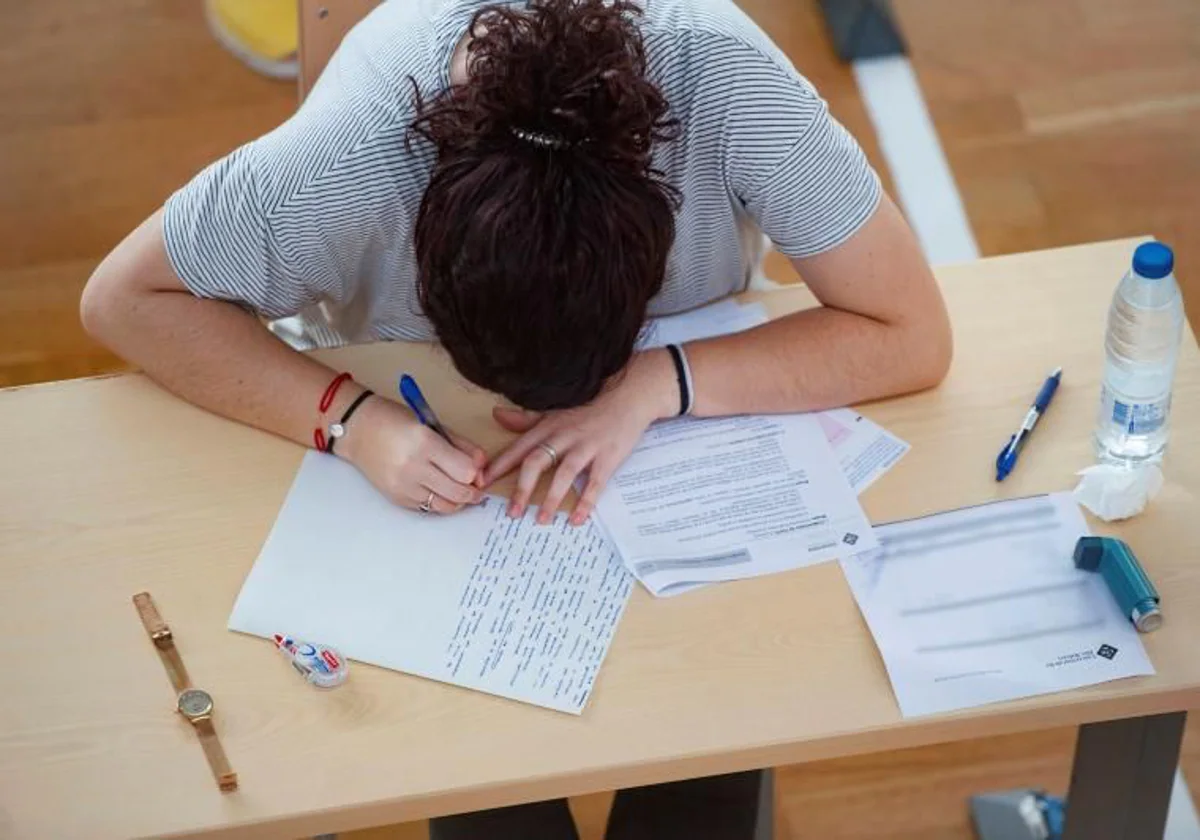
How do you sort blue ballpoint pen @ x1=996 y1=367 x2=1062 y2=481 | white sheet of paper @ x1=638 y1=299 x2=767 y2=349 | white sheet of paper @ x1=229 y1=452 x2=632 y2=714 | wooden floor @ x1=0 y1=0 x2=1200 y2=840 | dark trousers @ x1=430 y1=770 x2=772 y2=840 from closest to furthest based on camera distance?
white sheet of paper @ x1=229 y1=452 x2=632 y2=714 → blue ballpoint pen @ x1=996 y1=367 x2=1062 y2=481 → white sheet of paper @ x1=638 y1=299 x2=767 y2=349 → dark trousers @ x1=430 y1=770 x2=772 y2=840 → wooden floor @ x1=0 y1=0 x2=1200 y2=840

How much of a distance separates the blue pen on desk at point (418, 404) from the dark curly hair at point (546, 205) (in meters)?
0.20

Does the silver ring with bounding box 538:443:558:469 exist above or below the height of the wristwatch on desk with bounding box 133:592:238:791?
above

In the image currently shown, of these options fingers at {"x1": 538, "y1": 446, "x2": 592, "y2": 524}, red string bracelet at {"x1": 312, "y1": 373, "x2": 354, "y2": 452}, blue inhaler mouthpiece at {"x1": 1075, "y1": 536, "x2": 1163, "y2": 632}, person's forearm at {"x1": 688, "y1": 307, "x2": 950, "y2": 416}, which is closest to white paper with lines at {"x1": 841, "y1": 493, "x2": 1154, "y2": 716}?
blue inhaler mouthpiece at {"x1": 1075, "y1": 536, "x2": 1163, "y2": 632}

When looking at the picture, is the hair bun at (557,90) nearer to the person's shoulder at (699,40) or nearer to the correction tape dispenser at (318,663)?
the person's shoulder at (699,40)

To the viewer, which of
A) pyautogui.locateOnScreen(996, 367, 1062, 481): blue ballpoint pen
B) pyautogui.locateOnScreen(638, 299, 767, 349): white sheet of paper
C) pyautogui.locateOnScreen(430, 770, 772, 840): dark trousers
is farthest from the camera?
pyautogui.locateOnScreen(430, 770, 772, 840): dark trousers

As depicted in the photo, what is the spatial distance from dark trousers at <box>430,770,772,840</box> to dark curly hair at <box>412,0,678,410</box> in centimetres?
62

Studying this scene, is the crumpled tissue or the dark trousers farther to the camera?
the dark trousers

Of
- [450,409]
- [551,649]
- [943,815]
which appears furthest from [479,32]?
[943,815]

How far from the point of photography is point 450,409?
1.64 m

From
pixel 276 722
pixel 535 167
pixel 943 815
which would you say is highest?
pixel 535 167

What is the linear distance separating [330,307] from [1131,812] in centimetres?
97

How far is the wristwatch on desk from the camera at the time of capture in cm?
138

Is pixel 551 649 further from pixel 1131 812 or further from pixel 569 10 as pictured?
pixel 1131 812

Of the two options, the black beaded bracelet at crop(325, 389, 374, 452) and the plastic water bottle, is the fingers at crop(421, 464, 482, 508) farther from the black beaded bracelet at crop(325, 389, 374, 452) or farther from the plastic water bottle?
the plastic water bottle
